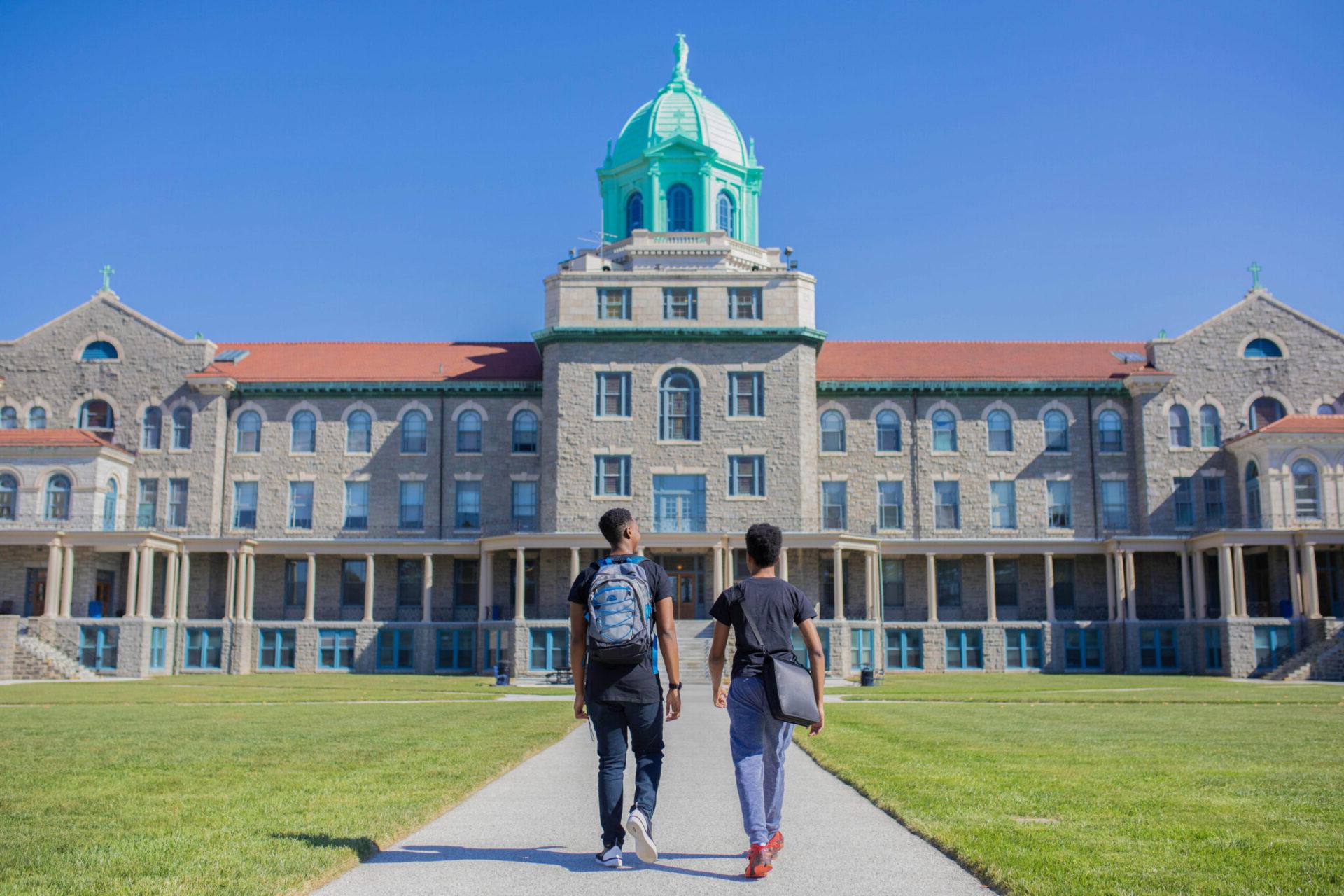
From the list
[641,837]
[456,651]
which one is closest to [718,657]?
[641,837]

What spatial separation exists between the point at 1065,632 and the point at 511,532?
21.1m

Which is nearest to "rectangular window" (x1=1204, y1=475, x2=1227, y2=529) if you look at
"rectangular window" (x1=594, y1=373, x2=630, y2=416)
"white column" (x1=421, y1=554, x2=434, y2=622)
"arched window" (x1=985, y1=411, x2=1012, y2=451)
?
"arched window" (x1=985, y1=411, x2=1012, y2=451)

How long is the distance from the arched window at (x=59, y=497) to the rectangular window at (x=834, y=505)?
27815 millimetres

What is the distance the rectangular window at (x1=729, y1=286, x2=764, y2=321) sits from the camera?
46.6 meters

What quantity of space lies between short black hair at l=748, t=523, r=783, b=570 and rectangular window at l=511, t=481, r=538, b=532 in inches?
1563

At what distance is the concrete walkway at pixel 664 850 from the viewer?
7.86m

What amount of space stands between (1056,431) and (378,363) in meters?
27.1

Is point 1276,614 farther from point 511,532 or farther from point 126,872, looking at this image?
point 126,872

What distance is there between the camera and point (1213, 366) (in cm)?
4834

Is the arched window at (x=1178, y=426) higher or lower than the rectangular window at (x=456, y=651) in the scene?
higher

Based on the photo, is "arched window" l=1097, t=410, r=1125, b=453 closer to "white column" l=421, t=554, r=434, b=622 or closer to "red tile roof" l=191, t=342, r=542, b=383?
"red tile roof" l=191, t=342, r=542, b=383

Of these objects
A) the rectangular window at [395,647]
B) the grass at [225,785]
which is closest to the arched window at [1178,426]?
the rectangular window at [395,647]

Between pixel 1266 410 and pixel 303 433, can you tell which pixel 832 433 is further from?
pixel 303 433

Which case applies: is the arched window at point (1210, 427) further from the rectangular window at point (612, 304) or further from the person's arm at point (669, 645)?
the person's arm at point (669, 645)
